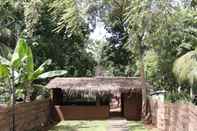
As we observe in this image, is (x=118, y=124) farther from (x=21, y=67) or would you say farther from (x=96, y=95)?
(x=21, y=67)

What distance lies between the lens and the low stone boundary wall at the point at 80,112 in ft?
101

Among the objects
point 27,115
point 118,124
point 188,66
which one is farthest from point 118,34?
point 27,115

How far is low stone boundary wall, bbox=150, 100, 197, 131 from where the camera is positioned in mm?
13803

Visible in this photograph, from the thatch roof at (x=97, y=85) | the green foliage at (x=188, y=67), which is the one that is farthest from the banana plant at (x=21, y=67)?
the green foliage at (x=188, y=67)

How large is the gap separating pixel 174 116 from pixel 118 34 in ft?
73.3

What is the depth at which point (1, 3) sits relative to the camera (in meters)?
29.1

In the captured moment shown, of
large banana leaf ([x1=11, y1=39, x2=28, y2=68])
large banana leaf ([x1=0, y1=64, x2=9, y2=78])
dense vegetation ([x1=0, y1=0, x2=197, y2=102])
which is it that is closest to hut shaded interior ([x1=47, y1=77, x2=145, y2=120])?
dense vegetation ([x1=0, y1=0, x2=197, y2=102])

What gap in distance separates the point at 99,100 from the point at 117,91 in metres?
2.03

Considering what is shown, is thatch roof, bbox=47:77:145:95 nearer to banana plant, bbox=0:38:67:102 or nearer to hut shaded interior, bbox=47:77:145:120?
hut shaded interior, bbox=47:77:145:120

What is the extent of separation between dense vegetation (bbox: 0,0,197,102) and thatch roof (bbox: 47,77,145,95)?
1697mm

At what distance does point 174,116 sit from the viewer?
17688 millimetres

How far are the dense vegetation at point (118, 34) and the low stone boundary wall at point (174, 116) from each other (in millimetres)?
2401

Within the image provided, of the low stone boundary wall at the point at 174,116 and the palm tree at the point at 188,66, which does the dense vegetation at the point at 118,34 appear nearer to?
the palm tree at the point at 188,66

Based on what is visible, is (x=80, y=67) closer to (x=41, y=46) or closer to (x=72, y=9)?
(x=41, y=46)
